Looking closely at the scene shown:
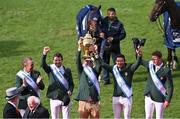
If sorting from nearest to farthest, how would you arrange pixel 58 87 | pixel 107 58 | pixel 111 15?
pixel 58 87, pixel 111 15, pixel 107 58

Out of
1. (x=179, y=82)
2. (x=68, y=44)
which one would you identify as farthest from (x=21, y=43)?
(x=179, y=82)

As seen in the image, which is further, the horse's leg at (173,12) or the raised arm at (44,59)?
the horse's leg at (173,12)

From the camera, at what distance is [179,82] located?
62.3 ft

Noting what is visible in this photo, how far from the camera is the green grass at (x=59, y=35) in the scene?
18.2 meters

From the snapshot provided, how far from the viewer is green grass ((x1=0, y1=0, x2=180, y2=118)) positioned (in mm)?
18234

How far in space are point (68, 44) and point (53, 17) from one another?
3493mm

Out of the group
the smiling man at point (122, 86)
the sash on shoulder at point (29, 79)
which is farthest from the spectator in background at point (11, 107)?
the smiling man at point (122, 86)

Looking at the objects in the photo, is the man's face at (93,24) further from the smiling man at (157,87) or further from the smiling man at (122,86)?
the smiling man at (157,87)

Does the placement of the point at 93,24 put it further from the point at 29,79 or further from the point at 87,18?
the point at 29,79

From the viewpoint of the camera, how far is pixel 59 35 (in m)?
24.4

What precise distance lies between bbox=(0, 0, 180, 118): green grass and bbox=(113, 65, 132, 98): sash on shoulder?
71.0 inches

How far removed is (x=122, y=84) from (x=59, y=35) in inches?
393

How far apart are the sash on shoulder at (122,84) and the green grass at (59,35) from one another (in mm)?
1805

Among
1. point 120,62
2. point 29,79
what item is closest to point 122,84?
point 120,62
